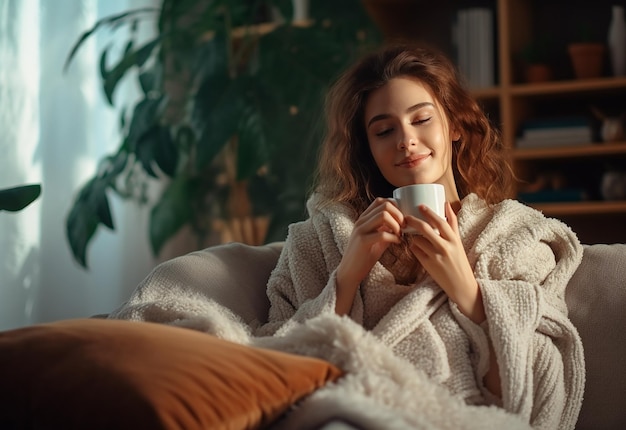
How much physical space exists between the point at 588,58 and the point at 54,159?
1947mm

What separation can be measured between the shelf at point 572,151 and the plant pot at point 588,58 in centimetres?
29

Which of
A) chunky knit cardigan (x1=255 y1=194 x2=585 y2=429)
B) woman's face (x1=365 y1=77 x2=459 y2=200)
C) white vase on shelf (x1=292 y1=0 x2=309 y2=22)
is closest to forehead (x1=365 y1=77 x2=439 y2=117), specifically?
woman's face (x1=365 y1=77 x2=459 y2=200)

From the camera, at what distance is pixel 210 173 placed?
3.41 meters

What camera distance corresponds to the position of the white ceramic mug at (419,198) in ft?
4.60

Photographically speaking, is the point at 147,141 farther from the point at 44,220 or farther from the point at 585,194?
the point at 585,194

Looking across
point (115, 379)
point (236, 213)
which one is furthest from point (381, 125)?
point (236, 213)

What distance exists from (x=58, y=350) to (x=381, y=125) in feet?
2.53

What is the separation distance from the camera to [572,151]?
3.26 m

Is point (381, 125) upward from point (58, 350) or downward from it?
upward

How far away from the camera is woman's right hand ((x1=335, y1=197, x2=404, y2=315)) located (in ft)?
4.65

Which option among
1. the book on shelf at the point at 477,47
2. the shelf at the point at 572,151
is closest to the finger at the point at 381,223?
the shelf at the point at 572,151

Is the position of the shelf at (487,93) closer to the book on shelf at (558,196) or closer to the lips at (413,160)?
the book on shelf at (558,196)

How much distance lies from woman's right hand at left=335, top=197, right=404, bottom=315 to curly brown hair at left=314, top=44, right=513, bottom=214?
241mm

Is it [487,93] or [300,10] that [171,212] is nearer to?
[300,10]
